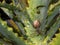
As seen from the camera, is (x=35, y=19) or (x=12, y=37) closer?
(x=12, y=37)

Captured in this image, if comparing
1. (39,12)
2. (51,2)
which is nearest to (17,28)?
(39,12)

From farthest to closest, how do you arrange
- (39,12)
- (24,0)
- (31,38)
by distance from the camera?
(24,0), (39,12), (31,38)

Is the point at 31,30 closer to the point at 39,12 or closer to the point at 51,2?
the point at 39,12

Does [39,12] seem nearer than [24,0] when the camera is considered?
Yes

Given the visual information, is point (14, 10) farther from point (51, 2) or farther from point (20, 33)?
point (51, 2)

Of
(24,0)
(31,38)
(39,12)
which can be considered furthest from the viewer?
(24,0)

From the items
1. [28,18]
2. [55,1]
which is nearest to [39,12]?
[28,18]

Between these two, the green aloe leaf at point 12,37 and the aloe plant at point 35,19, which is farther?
the aloe plant at point 35,19

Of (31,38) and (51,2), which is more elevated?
(51,2)

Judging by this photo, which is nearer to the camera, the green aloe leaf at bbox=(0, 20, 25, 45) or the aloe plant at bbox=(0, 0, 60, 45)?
the green aloe leaf at bbox=(0, 20, 25, 45)
